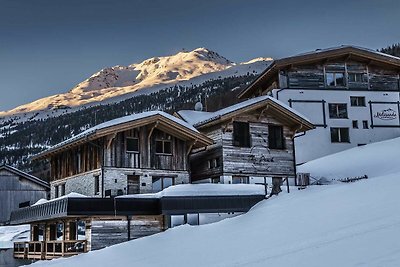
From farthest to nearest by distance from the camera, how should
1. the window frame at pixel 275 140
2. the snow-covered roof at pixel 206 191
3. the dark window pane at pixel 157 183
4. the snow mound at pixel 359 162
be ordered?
the window frame at pixel 275 140
the snow mound at pixel 359 162
the dark window pane at pixel 157 183
the snow-covered roof at pixel 206 191

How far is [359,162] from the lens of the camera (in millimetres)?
33062

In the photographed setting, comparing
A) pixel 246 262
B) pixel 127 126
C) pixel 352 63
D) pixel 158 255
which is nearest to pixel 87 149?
pixel 127 126

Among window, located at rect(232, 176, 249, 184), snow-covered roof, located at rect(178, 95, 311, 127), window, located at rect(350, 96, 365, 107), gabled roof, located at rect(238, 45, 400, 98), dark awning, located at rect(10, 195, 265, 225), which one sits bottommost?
dark awning, located at rect(10, 195, 265, 225)

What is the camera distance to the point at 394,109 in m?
40.5

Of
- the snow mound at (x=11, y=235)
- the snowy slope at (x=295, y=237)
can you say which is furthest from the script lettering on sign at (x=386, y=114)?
the snow mound at (x=11, y=235)

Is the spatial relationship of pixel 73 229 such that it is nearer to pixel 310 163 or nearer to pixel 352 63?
pixel 310 163

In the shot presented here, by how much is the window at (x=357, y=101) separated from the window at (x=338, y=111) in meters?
0.73

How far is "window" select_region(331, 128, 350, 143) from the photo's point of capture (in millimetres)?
38972

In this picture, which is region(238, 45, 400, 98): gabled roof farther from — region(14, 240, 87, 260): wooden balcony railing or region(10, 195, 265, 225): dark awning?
region(14, 240, 87, 260): wooden balcony railing

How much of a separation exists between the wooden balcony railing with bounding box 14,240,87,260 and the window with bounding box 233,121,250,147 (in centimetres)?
1092

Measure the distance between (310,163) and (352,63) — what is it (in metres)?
9.69

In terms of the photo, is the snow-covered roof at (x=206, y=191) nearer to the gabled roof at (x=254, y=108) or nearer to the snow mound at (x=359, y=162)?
the gabled roof at (x=254, y=108)

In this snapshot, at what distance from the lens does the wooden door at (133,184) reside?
2584cm

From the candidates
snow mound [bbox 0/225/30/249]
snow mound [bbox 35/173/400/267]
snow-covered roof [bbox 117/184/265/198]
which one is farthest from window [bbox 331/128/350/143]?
snow mound [bbox 0/225/30/249]
